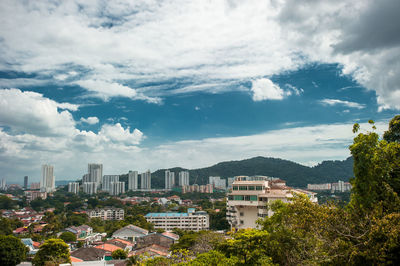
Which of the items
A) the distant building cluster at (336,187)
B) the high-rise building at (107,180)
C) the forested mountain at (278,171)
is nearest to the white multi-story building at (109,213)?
the high-rise building at (107,180)

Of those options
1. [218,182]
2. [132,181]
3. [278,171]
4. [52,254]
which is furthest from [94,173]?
[52,254]

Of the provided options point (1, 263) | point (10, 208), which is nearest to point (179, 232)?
point (1, 263)

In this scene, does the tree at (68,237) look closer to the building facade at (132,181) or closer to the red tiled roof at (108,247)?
the red tiled roof at (108,247)

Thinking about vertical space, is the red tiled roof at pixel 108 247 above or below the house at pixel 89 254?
below

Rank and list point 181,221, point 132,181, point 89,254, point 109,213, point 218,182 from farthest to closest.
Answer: point 218,182
point 132,181
point 109,213
point 181,221
point 89,254

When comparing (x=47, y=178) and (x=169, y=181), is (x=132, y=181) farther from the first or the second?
(x=47, y=178)

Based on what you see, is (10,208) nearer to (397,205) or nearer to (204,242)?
(204,242)
